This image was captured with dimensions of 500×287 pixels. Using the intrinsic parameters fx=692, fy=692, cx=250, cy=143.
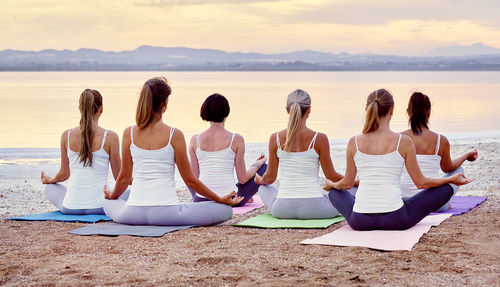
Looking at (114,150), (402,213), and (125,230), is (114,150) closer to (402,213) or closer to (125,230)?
(125,230)

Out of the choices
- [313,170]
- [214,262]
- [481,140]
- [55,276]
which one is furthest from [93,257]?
[481,140]

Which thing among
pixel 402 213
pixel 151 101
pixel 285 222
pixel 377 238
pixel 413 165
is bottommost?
pixel 285 222

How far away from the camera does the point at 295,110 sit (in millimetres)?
6699

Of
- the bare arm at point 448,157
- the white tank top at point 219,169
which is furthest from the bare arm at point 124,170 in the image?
the bare arm at point 448,157

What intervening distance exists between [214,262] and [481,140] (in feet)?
44.5

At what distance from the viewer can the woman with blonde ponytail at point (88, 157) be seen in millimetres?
7207

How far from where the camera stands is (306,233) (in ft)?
20.8

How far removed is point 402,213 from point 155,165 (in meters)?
2.27

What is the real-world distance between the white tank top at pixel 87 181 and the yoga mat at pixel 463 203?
3.64m

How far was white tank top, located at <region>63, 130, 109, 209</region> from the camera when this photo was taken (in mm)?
7309

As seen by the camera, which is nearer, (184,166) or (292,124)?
(184,166)

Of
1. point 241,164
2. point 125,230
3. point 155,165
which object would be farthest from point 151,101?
point 241,164

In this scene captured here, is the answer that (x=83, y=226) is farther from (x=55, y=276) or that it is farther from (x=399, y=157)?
(x=399, y=157)

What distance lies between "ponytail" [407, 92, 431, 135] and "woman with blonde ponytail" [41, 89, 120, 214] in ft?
10.2
